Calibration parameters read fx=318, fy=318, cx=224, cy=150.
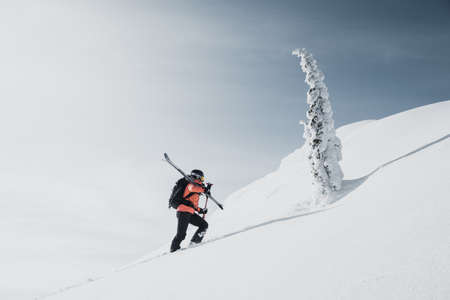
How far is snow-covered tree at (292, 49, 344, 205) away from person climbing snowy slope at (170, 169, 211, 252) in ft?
34.0

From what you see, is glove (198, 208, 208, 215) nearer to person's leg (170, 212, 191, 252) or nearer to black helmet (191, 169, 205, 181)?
person's leg (170, 212, 191, 252)

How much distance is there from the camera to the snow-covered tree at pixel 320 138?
61.6 ft

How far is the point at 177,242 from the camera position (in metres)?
9.81

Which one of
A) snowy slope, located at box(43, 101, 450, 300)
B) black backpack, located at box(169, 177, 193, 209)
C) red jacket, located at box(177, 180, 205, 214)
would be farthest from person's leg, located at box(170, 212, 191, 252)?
snowy slope, located at box(43, 101, 450, 300)

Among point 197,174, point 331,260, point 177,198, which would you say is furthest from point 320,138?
point 331,260

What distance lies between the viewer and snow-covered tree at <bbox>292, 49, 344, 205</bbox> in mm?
18766

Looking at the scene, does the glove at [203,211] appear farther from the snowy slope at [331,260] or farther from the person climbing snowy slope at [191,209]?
the snowy slope at [331,260]

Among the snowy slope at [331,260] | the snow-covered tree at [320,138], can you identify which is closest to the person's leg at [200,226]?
Answer: the snowy slope at [331,260]

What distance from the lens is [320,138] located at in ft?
63.7

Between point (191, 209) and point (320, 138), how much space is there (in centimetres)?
1189

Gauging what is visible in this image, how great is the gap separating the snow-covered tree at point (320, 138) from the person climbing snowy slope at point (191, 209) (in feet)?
34.0

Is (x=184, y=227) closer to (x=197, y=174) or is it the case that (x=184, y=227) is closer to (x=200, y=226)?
(x=200, y=226)

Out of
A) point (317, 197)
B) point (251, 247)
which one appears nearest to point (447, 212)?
point (251, 247)

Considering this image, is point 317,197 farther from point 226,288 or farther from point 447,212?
point 226,288
